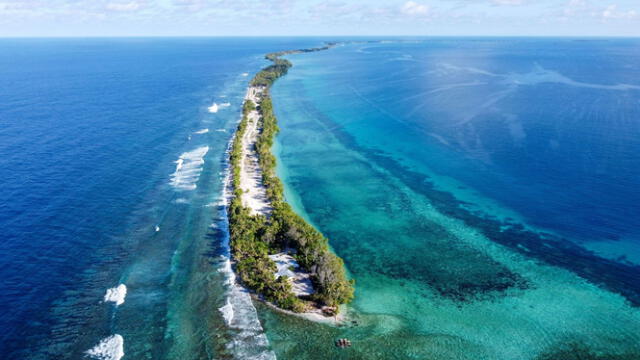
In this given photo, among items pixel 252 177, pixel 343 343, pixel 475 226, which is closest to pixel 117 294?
pixel 343 343

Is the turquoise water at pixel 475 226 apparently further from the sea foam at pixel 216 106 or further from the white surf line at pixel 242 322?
the sea foam at pixel 216 106

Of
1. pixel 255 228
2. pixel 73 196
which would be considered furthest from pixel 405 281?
pixel 73 196

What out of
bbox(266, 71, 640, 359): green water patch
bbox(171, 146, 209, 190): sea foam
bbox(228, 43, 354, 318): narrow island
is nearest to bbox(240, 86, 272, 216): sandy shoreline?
bbox(228, 43, 354, 318): narrow island

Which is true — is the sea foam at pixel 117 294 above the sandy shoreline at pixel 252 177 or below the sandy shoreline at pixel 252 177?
below

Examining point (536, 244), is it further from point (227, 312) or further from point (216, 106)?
point (216, 106)

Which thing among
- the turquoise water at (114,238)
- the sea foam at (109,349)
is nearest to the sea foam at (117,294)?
the turquoise water at (114,238)

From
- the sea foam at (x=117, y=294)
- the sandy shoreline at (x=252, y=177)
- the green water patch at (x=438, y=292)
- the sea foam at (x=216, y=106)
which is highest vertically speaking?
the sea foam at (x=216, y=106)

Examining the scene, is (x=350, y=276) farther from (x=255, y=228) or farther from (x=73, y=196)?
(x=73, y=196)
